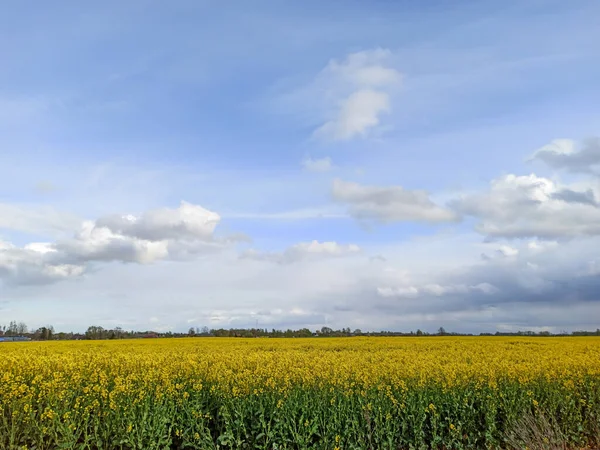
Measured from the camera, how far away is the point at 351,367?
1711 centimetres

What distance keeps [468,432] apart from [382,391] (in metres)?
2.54

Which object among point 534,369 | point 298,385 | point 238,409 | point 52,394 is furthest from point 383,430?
point 534,369

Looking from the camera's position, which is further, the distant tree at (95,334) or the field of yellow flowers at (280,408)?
the distant tree at (95,334)

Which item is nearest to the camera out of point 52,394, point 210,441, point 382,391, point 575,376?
point 210,441

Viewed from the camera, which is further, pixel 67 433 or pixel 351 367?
pixel 351 367

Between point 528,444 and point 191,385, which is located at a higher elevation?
point 191,385

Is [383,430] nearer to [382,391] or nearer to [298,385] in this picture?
[382,391]

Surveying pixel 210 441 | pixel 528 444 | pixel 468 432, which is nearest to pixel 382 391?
pixel 468 432

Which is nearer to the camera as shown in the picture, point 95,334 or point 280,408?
point 280,408

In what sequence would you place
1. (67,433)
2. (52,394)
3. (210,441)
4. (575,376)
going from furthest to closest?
(575,376)
(52,394)
(210,441)
(67,433)

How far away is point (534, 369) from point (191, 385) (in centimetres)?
1231

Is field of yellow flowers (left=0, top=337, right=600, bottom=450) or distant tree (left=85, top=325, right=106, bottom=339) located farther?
distant tree (left=85, top=325, right=106, bottom=339)

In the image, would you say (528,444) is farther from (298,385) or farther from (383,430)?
(298,385)

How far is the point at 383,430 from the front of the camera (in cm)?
1130
